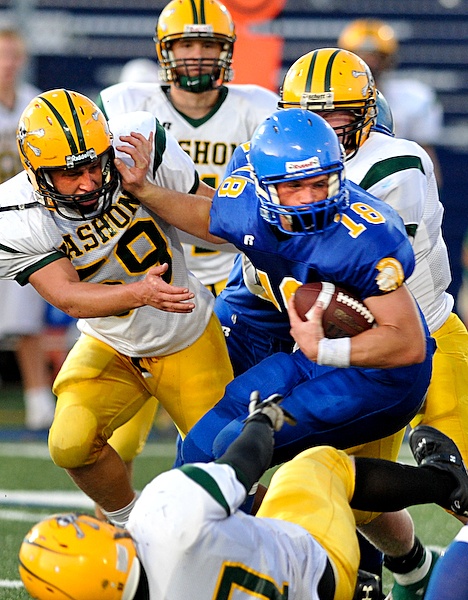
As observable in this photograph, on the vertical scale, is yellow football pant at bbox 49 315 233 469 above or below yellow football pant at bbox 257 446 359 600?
below

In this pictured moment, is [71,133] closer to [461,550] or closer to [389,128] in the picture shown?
[389,128]

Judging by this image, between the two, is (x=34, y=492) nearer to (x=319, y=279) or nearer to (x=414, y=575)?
(x=414, y=575)

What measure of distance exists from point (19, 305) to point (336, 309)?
13.7 feet

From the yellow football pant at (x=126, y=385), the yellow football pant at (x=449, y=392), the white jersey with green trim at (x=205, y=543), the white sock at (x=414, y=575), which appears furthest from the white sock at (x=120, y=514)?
the white jersey with green trim at (x=205, y=543)

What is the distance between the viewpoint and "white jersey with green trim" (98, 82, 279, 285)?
4562 millimetres

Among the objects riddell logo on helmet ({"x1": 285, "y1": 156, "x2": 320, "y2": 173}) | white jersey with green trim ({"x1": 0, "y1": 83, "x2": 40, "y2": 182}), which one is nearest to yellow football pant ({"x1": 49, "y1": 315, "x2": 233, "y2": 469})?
riddell logo on helmet ({"x1": 285, "y1": 156, "x2": 320, "y2": 173})

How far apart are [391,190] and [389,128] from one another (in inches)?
22.5

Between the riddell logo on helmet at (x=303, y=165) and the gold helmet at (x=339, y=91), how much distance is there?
1.84ft

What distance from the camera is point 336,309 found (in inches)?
117

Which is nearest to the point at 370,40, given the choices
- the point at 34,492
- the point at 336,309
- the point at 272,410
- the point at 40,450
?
the point at 40,450

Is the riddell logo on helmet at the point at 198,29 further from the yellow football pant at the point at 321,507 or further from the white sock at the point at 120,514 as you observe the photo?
the yellow football pant at the point at 321,507

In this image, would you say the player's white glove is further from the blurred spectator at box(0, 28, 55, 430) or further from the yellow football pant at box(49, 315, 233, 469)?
the blurred spectator at box(0, 28, 55, 430)

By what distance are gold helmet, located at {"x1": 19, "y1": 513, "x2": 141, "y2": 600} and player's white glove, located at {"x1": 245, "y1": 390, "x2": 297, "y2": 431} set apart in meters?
0.55

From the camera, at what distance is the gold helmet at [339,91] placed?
354 centimetres
